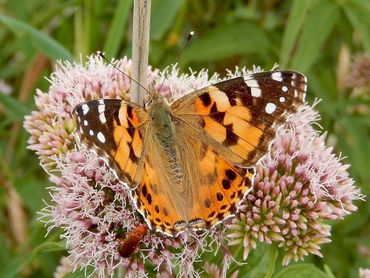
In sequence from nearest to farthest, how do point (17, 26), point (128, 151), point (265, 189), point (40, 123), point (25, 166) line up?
1. point (128, 151)
2. point (265, 189)
3. point (40, 123)
4. point (17, 26)
5. point (25, 166)

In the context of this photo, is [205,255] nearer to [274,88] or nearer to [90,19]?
[274,88]

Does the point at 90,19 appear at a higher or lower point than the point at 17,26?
higher

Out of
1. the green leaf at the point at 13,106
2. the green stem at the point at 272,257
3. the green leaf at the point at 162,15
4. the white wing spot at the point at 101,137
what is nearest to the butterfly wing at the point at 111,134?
the white wing spot at the point at 101,137

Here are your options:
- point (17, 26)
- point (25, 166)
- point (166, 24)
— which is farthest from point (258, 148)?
point (25, 166)

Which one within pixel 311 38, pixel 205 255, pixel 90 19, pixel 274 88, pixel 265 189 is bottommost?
pixel 205 255

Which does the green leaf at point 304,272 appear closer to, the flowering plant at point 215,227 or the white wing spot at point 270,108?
the flowering plant at point 215,227

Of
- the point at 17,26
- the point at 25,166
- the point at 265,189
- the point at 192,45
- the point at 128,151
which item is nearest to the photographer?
the point at 128,151

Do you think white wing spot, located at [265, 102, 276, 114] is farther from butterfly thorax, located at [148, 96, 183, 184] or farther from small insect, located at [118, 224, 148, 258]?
small insect, located at [118, 224, 148, 258]

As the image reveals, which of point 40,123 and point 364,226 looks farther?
point 364,226

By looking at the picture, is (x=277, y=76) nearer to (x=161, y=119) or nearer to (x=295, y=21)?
(x=161, y=119)

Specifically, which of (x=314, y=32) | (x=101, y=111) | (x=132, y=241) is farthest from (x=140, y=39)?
(x=314, y=32)
